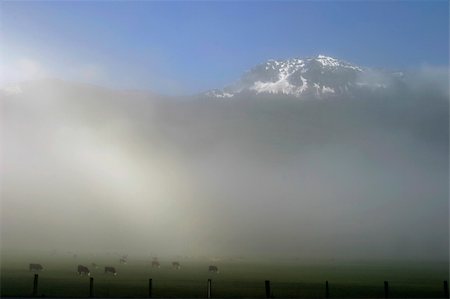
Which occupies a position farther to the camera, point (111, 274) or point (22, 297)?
point (111, 274)

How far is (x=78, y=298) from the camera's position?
99.4 ft

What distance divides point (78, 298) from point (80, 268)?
40688 mm

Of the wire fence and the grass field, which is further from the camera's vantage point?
the grass field

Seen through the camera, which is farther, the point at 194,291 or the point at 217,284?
the point at 217,284

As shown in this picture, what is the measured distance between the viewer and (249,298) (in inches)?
1292

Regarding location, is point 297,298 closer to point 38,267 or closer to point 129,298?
point 129,298

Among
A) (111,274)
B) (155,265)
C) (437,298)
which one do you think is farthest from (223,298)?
(155,265)

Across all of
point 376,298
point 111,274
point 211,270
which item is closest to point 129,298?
point 376,298

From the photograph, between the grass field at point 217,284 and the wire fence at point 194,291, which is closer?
the wire fence at point 194,291

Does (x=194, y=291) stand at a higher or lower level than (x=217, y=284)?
higher

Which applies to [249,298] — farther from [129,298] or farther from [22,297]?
[22,297]

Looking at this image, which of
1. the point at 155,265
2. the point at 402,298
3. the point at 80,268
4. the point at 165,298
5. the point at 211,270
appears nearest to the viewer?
the point at 165,298

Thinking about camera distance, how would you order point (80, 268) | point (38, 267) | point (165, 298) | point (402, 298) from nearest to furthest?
1. point (165, 298)
2. point (402, 298)
3. point (80, 268)
4. point (38, 267)

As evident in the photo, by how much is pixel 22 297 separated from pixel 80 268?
40.7 m
